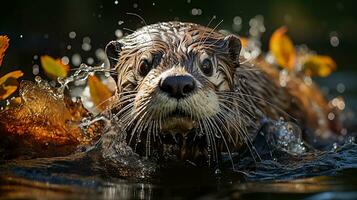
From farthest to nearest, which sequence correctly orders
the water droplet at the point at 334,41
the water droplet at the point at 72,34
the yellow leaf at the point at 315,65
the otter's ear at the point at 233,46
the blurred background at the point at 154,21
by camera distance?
1. the water droplet at the point at 334,41
2. the water droplet at the point at 72,34
3. the blurred background at the point at 154,21
4. the yellow leaf at the point at 315,65
5. the otter's ear at the point at 233,46

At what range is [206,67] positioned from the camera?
15.0 feet

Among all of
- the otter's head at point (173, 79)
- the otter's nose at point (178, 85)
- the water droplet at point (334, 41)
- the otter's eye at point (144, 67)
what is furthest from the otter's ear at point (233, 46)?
the water droplet at point (334, 41)

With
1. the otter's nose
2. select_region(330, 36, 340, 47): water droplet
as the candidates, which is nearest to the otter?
the otter's nose

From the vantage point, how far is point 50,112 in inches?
189

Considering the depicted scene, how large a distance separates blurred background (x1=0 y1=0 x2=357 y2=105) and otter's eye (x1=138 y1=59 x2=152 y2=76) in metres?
4.08

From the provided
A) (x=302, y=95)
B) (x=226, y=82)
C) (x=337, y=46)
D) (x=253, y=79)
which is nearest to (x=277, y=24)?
(x=337, y=46)

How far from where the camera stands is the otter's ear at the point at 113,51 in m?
4.86

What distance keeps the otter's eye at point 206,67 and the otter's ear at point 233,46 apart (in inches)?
11.3

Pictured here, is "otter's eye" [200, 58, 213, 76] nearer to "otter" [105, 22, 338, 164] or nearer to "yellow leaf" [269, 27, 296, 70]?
"otter" [105, 22, 338, 164]

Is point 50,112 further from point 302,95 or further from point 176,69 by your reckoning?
point 302,95

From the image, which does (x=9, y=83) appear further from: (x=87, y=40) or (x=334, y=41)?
(x=334, y=41)

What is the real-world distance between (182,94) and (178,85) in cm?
6

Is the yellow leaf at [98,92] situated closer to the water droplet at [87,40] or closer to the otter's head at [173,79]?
the otter's head at [173,79]

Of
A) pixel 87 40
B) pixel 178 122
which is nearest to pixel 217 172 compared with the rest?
pixel 178 122
